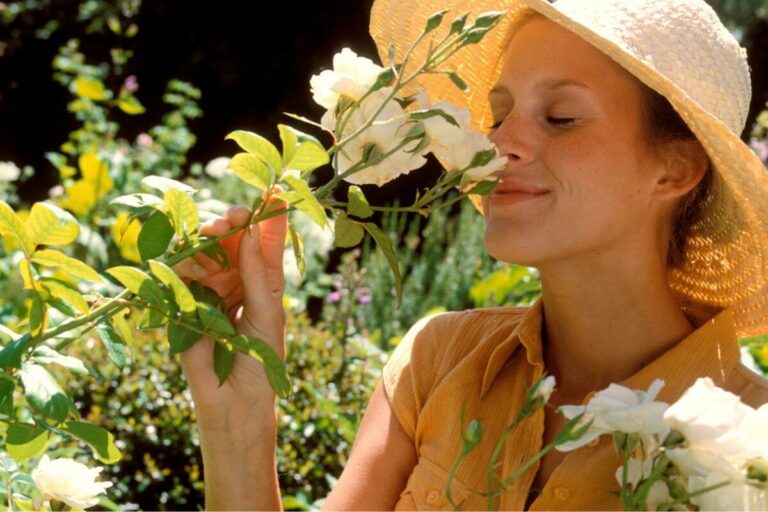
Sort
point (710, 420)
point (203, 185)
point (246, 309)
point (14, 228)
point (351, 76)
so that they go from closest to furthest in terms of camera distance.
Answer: point (710, 420) → point (14, 228) → point (351, 76) → point (246, 309) → point (203, 185)

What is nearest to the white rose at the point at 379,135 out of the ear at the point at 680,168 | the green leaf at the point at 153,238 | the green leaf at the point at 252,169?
the green leaf at the point at 252,169

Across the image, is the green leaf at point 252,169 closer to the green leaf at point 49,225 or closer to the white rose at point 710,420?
the green leaf at point 49,225

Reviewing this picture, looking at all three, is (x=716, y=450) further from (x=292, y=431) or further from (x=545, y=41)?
(x=292, y=431)

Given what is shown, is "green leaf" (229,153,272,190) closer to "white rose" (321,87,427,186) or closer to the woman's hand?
"white rose" (321,87,427,186)

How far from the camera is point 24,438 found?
109cm

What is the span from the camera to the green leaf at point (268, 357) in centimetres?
113

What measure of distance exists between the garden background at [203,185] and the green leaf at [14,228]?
0.38 feet

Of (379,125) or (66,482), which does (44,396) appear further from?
(379,125)

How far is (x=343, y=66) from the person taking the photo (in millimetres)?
1194

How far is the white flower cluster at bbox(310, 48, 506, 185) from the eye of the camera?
1.19 meters

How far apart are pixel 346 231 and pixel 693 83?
1.97 feet

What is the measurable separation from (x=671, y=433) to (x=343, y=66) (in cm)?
51

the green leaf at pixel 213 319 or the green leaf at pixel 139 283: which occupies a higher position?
the green leaf at pixel 139 283

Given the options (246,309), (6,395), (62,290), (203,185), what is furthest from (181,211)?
(203,185)
